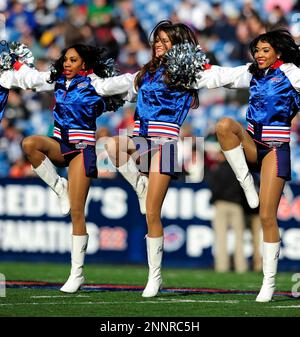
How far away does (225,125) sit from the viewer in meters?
7.15

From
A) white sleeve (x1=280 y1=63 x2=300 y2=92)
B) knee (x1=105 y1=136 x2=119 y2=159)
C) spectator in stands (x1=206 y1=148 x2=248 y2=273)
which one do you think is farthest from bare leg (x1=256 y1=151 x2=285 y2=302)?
spectator in stands (x1=206 y1=148 x2=248 y2=273)

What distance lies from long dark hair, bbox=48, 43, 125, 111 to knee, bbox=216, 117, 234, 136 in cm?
102

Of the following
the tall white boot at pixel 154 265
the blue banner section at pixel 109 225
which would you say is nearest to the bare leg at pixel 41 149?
the tall white boot at pixel 154 265

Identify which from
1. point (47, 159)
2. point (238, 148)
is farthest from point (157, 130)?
point (47, 159)

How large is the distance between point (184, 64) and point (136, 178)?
110cm

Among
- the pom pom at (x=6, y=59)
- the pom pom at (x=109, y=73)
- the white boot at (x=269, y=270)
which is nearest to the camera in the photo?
the white boot at (x=269, y=270)

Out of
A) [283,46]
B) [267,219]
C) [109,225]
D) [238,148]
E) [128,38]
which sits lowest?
[109,225]

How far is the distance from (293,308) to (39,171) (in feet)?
7.59

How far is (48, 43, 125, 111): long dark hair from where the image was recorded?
25.6 ft

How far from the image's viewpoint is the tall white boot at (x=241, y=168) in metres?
7.29

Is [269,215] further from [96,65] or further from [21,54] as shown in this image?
[21,54]

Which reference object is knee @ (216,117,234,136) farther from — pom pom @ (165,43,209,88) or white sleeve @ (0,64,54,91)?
white sleeve @ (0,64,54,91)

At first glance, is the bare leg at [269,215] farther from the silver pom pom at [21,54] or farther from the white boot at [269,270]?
the silver pom pom at [21,54]

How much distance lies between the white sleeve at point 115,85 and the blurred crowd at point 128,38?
5.85m
